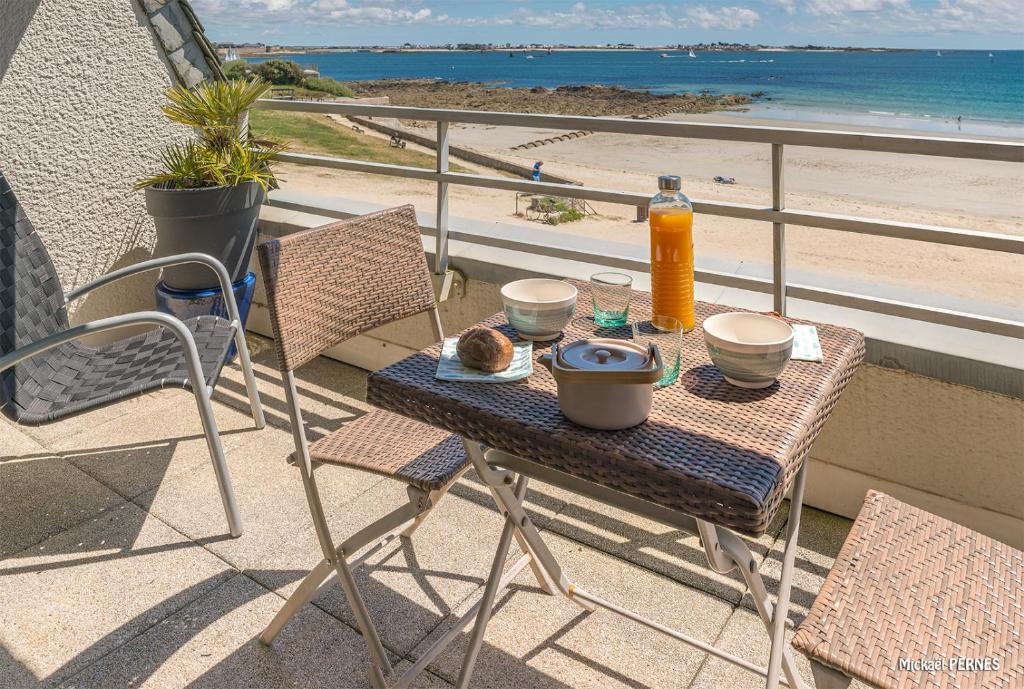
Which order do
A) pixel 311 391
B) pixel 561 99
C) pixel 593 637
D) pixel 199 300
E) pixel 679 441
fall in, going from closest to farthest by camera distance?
pixel 679 441 < pixel 593 637 < pixel 311 391 < pixel 199 300 < pixel 561 99

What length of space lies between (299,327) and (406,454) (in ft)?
1.22

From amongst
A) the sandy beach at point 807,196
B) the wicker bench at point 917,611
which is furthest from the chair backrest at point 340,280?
the sandy beach at point 807,196

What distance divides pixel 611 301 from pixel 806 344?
0.38 meters

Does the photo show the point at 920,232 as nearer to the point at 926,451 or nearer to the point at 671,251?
the point at 926,451

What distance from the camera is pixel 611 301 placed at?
1.48 metres

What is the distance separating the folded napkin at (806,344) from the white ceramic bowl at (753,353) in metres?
0.07

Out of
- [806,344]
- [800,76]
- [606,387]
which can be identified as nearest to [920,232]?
[806,344]

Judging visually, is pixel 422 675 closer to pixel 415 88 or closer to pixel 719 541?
pixel 719 541

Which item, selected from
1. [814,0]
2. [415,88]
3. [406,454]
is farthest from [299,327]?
[814,0]

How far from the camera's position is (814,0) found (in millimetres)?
73625

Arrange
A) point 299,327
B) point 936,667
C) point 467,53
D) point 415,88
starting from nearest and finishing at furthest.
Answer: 1. point 936,667
2. point 299,327
3. point 415,88
4. point 467,53

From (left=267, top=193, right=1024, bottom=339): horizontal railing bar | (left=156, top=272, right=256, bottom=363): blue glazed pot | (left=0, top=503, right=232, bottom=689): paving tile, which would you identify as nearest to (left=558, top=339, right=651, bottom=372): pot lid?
(left=267, top=193, right=1024, bottom=339): horizontal railing bar

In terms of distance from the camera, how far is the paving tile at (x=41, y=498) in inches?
86.9

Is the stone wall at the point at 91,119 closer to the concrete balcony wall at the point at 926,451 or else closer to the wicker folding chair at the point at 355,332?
the wicker folding chair at the point at 355,332
